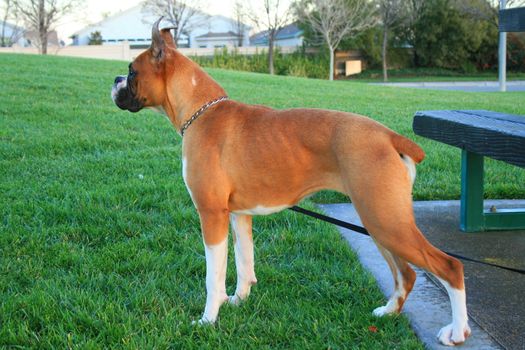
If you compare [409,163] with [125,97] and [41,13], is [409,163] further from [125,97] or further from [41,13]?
[41,13]

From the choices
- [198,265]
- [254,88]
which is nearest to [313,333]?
[198,265]

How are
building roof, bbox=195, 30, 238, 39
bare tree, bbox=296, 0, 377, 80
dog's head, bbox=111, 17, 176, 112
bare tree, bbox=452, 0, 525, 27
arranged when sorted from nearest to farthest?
dog's head, bbox=111, 17, 176, 112
bare tree, bbox=452, 0, 525, 27
bare tree, bbox=296, 0, 377, 80
building roof, bbox=195, 30, 238, 39

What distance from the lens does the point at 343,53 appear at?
44844mm

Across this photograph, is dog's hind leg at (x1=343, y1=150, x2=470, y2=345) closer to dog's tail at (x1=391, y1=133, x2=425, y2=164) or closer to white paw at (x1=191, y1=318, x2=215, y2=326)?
dog's tail at (x1=391, y1=133, x2=425, y2=164)

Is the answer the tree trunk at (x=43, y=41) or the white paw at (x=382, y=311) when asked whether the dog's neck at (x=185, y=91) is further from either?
the tree trunk at (x=43, y=41)

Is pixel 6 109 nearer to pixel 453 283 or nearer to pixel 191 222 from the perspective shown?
pixel 191 222

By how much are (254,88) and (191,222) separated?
11793mm

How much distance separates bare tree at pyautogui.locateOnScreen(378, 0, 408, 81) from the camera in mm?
39438

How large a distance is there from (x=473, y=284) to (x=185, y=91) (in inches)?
87.6

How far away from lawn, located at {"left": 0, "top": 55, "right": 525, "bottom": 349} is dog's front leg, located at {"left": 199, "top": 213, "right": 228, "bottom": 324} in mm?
93

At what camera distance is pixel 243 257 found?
377 cm

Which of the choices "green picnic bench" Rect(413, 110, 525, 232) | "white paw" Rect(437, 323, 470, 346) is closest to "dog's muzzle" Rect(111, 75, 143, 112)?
"white paw" Rect(437, 323, 470, 346)

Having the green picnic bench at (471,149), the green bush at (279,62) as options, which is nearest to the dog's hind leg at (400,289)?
the green picnic bench at (471,149)

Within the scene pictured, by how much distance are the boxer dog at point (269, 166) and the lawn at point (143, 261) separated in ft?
0.80
